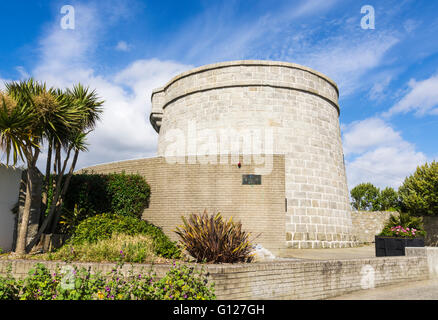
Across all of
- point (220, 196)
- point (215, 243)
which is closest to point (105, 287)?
point (215, 243)

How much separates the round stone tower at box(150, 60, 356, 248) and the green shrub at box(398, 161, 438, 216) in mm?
14901

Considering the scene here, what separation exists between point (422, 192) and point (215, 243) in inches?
1173

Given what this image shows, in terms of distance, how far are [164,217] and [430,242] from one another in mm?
25613

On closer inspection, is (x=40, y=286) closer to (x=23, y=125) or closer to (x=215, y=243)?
(x=215, y=243)

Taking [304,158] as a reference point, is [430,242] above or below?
below

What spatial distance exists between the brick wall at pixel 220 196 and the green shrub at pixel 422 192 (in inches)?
940

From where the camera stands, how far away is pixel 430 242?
2805 cm

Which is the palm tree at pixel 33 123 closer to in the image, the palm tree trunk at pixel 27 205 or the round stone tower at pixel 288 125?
the palm tree trunk at pixel 27 205

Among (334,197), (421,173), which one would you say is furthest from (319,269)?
(421,173)

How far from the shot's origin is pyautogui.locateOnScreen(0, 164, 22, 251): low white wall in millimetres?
11234

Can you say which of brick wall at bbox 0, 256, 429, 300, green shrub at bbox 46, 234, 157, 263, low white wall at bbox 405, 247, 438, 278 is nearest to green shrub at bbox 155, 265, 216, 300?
brick wall at bbox 0, 256, 429, 300

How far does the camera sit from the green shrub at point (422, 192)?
2950 cm

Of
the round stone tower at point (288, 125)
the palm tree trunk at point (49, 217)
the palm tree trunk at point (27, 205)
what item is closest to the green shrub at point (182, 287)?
the palm tree trunk at point (27, 205)
